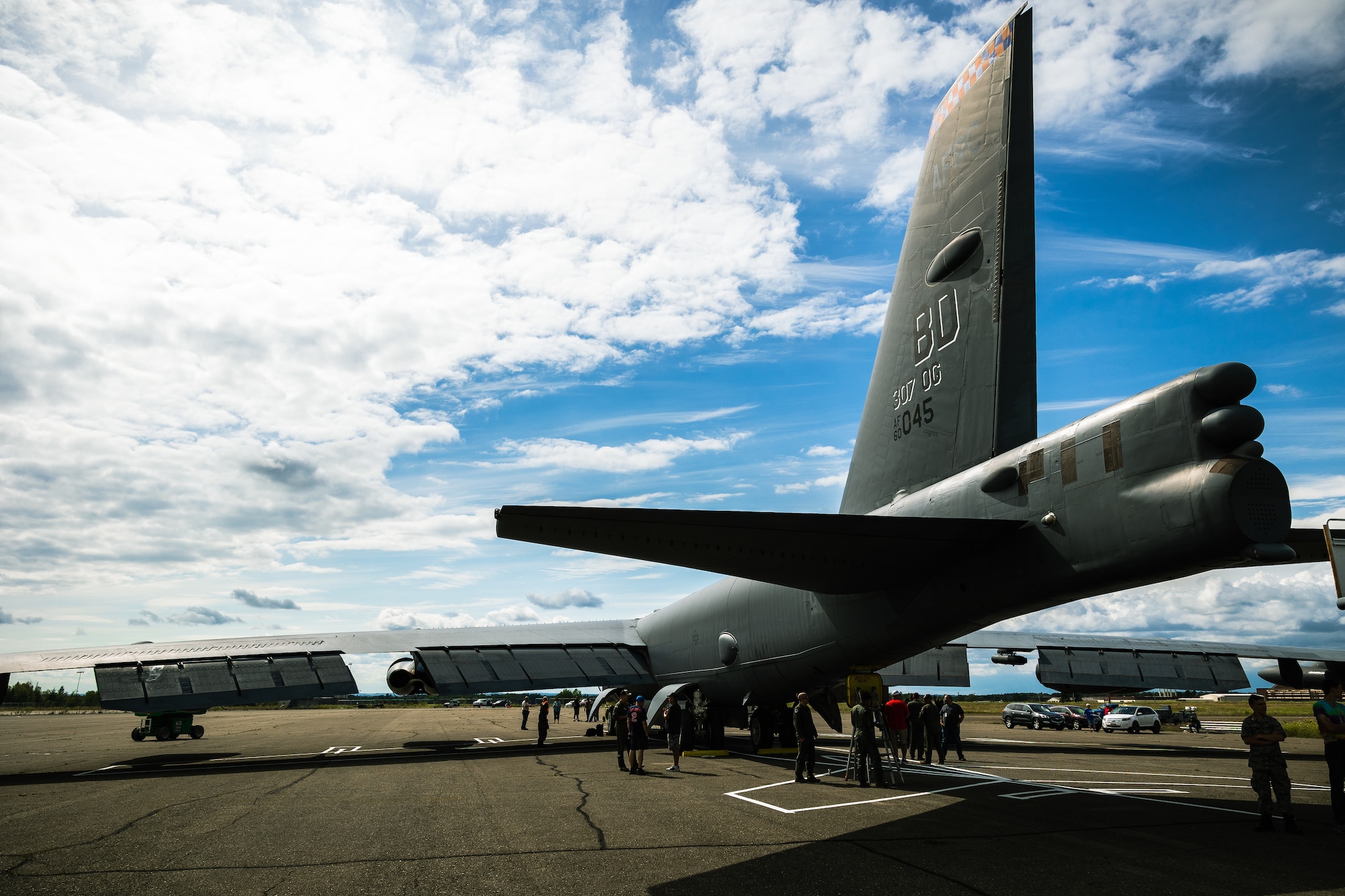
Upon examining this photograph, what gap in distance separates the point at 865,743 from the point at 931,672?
409 inches

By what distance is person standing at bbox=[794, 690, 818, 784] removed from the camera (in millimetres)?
13250

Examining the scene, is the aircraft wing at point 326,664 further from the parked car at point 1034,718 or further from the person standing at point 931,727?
the parked car at point 1034,718

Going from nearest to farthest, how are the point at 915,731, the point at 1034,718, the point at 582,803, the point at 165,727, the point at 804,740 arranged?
the point at 582,803 < the point at 804,740 < the point at 915,731 < the point at 165,727 < the point at 1034,718

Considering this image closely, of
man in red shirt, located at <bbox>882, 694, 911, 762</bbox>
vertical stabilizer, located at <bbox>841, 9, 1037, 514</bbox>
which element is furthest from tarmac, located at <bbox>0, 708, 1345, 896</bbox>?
vertical stabilizer, located at <bbox>841, 9, 1037, 514</bbox>

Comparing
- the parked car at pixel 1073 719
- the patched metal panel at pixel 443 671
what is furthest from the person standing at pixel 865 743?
the parked car at pixel 1073 719

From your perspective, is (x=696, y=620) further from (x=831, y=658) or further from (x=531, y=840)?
(x=531, y=840)

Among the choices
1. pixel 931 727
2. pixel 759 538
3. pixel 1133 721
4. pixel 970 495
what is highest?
pixel 970 495

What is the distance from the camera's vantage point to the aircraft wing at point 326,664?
18.3 m

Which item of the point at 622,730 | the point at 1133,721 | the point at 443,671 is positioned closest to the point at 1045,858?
the point at 622,730

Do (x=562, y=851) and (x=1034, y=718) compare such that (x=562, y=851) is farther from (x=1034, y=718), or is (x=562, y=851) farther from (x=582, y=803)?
(x=1034, y=718)

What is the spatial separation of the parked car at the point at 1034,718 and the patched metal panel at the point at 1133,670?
1548 cm

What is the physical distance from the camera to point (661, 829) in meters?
9.26

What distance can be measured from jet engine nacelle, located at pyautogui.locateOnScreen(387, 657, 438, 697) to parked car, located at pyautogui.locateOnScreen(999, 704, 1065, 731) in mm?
29088

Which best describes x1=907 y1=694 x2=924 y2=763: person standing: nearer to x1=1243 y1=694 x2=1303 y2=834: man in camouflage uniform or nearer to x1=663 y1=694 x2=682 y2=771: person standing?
x1=663 y1=694 x2=682 y2=771: person standing
